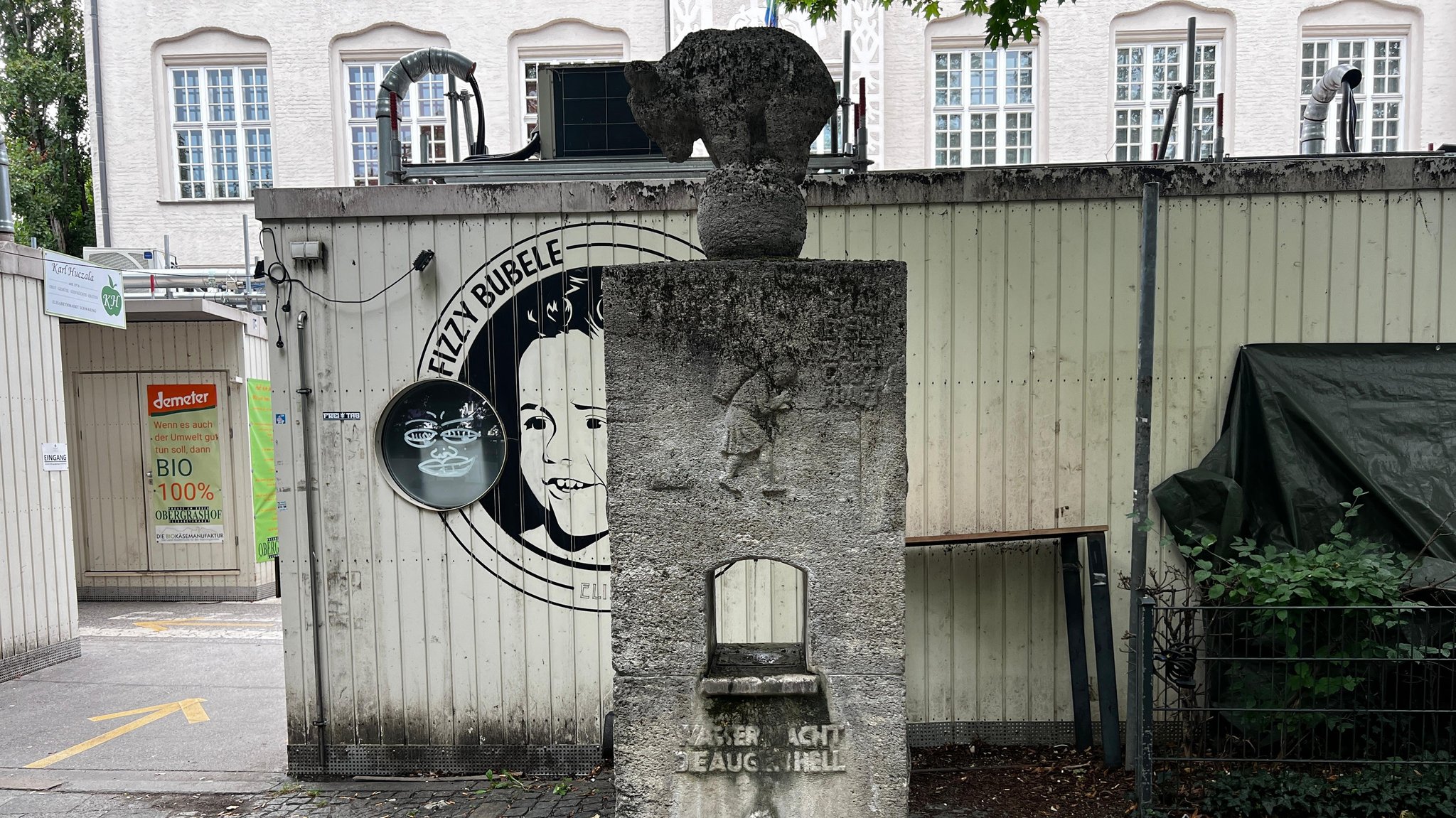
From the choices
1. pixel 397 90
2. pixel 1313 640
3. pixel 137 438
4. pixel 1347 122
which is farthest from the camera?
pixel 137 438

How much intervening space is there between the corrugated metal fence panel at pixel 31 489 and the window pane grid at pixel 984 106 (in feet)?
45.7

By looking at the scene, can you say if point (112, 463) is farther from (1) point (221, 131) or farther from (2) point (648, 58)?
(2) point (648, 58)

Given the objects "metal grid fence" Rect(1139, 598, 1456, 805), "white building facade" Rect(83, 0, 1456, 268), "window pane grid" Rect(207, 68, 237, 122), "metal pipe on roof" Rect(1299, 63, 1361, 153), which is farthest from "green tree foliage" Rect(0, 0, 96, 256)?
"metal grid fence" Rect(1139, 598, 1456, 805)

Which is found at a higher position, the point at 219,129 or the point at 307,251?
the point at 219,129

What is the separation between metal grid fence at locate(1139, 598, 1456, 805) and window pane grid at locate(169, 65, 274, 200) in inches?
729

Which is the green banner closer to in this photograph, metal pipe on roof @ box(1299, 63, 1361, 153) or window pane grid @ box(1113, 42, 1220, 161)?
metal pipe on roof @ box(1299, 63, 1361, 153)

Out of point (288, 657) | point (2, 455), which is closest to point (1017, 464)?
point (288, 657)

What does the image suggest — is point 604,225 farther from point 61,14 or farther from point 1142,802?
point 61,14

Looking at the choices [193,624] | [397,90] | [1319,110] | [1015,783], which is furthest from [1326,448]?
[193,624]

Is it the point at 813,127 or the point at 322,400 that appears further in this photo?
the point at 322,400

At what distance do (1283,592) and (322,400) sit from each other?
566 centimetres

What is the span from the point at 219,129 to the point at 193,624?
39.1 feet

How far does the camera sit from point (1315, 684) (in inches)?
183

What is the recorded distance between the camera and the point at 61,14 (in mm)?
23281
